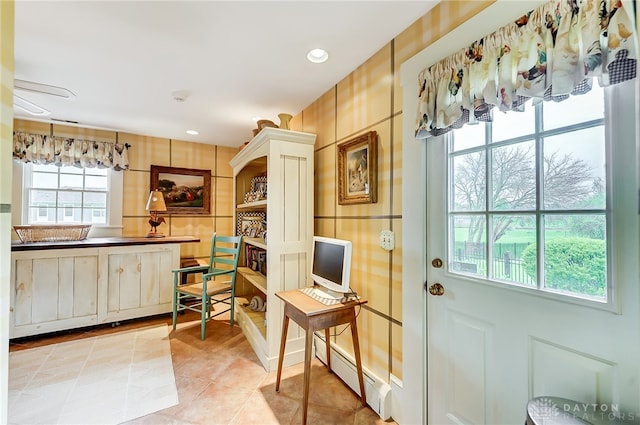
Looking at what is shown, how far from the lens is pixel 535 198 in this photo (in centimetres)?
108

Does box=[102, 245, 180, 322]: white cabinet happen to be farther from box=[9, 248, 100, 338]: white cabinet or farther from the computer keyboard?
the computer keyboard

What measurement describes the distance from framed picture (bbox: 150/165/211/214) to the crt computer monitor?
9.28 ft

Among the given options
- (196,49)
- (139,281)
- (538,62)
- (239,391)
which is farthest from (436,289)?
(139,281)

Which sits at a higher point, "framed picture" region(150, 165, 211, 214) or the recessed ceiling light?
the recessed ceiling light

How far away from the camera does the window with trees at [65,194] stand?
3.20m

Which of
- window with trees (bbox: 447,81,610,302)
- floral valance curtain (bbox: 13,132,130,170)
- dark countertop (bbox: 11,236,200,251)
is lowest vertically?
dark countertop (bbox: 11,236,200,251)

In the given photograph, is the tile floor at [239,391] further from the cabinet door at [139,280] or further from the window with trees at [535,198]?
the window with trees at [535,198]

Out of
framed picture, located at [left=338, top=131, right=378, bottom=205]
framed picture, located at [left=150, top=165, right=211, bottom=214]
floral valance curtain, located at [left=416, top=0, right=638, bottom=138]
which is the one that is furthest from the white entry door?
framed picture, located at [left=150, top=165, right=211, bottom=214]

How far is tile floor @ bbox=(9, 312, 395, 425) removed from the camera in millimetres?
1641

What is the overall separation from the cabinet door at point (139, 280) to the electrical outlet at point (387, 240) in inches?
110

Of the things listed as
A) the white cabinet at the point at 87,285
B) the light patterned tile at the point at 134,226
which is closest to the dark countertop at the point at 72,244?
the white cabinet at the point at 87,285

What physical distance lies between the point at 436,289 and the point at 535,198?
0.63 metres

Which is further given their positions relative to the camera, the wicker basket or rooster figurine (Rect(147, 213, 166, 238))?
rooster figurine (Rect(147, 213, 166, 238))

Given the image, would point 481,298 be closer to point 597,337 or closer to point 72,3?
point 597,337
